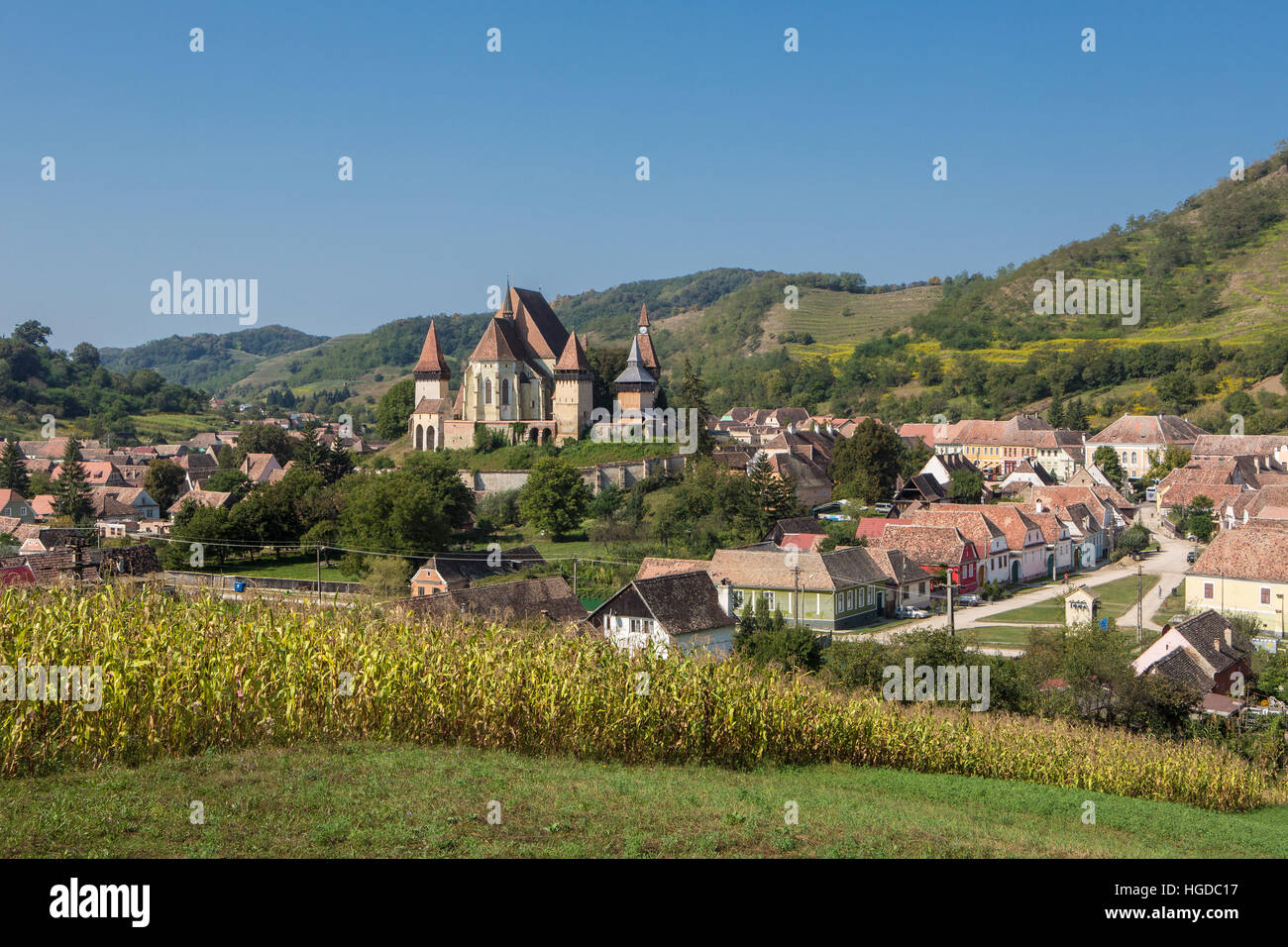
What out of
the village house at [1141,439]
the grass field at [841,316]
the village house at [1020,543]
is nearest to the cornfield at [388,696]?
the village house at [1020,543]

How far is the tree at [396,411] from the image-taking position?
68.2 meters

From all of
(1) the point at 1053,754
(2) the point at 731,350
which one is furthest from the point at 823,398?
(1) the point at 1053,754

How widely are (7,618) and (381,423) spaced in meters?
58.6

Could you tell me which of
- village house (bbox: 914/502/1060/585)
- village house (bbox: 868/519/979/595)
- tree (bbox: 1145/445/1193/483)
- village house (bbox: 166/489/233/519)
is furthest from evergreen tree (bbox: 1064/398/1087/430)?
village house (bbox: 166/489/233/519)

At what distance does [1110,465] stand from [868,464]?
19852 millimetres

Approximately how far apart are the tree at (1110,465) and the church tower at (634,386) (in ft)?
98.0

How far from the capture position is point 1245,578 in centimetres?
3203

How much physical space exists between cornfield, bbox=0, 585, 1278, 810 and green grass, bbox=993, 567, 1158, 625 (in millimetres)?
21243

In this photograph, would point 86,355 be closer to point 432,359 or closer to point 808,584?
point 432,359

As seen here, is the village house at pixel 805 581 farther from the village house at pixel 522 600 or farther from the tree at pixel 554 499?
the tree at pixel 554 499

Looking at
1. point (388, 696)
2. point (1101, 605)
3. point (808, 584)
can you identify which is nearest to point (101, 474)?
point (808, 584)

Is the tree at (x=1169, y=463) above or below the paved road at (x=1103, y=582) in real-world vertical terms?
above

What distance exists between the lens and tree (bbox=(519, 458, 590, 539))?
5116 cm
